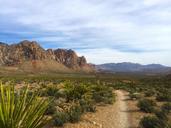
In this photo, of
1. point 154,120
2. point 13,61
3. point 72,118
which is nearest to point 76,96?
point 72,118

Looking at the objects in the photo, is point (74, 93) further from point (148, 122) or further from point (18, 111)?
point (18, 111)

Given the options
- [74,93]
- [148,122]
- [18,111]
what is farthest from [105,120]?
[18,111]

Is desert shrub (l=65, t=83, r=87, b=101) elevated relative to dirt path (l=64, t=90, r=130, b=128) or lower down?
elevated

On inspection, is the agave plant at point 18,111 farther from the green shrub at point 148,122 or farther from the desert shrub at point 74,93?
the desert shrub at point 74,93

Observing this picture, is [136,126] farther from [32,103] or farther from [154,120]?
[32,103]

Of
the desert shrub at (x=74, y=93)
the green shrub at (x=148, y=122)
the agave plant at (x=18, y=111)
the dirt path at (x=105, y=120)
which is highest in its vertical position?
the agave plant at (x=18, y=111)

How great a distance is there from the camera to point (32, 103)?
573 centimetres

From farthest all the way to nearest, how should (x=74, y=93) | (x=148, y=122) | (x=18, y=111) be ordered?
(x=74, y=93)
(x=148, y=122)
(x=18, y=111)

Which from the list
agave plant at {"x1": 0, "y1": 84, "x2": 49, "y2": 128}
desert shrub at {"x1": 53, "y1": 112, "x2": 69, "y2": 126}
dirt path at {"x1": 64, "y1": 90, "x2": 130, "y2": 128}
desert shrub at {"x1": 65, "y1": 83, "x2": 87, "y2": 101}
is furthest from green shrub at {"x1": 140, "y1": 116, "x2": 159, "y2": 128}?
desert shrub at {"x1": 65, "y1": 83, "x2": 87, "y2": 101}

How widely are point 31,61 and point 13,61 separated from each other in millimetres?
11970

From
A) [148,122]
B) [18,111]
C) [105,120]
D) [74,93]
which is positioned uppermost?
[18,111]

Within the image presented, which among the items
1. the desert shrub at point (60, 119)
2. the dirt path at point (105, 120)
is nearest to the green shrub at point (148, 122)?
the dirt path at point (105, 120)

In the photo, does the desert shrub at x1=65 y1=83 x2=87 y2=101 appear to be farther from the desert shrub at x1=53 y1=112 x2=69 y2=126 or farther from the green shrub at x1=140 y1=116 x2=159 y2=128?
the green shrub at x1=140 y1=116 x2=159 y2=128

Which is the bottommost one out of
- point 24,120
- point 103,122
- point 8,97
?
point 103,122
